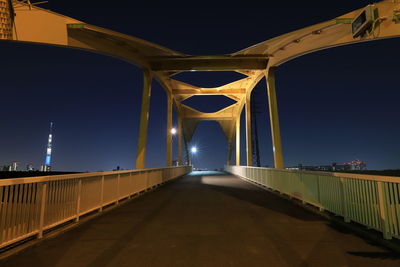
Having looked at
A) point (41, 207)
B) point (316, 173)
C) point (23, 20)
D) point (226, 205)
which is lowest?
point (226, 205)

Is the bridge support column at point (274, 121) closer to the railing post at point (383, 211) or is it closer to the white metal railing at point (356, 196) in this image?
the white metal railing at point (356, 196)

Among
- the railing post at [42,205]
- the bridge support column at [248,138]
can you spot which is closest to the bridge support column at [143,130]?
the railing post at [42,205]

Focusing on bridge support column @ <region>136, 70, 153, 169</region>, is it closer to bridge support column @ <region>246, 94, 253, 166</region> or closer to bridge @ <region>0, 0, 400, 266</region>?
bridge @ <region>0, 0, 400, 266</region>

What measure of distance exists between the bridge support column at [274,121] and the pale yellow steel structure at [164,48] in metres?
0.07

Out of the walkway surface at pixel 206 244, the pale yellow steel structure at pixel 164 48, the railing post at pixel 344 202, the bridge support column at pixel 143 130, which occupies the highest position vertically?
the pale yellow steel structure at pixel 164 48

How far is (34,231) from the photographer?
4.21 meters

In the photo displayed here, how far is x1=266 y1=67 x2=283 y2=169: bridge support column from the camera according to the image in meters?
15.5

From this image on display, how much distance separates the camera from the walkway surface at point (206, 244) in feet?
10.9

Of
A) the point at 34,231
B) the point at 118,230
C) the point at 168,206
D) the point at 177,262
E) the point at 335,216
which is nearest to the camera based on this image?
the point at 177,262

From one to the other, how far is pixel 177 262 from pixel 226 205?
4603 mm

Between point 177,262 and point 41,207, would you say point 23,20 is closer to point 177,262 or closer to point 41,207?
point 41,207

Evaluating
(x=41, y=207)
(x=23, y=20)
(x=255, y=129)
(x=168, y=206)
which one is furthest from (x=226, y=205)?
(x=255, y=129)

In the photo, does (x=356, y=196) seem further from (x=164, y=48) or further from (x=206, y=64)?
(x=206, y=64)

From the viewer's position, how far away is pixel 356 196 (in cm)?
485
